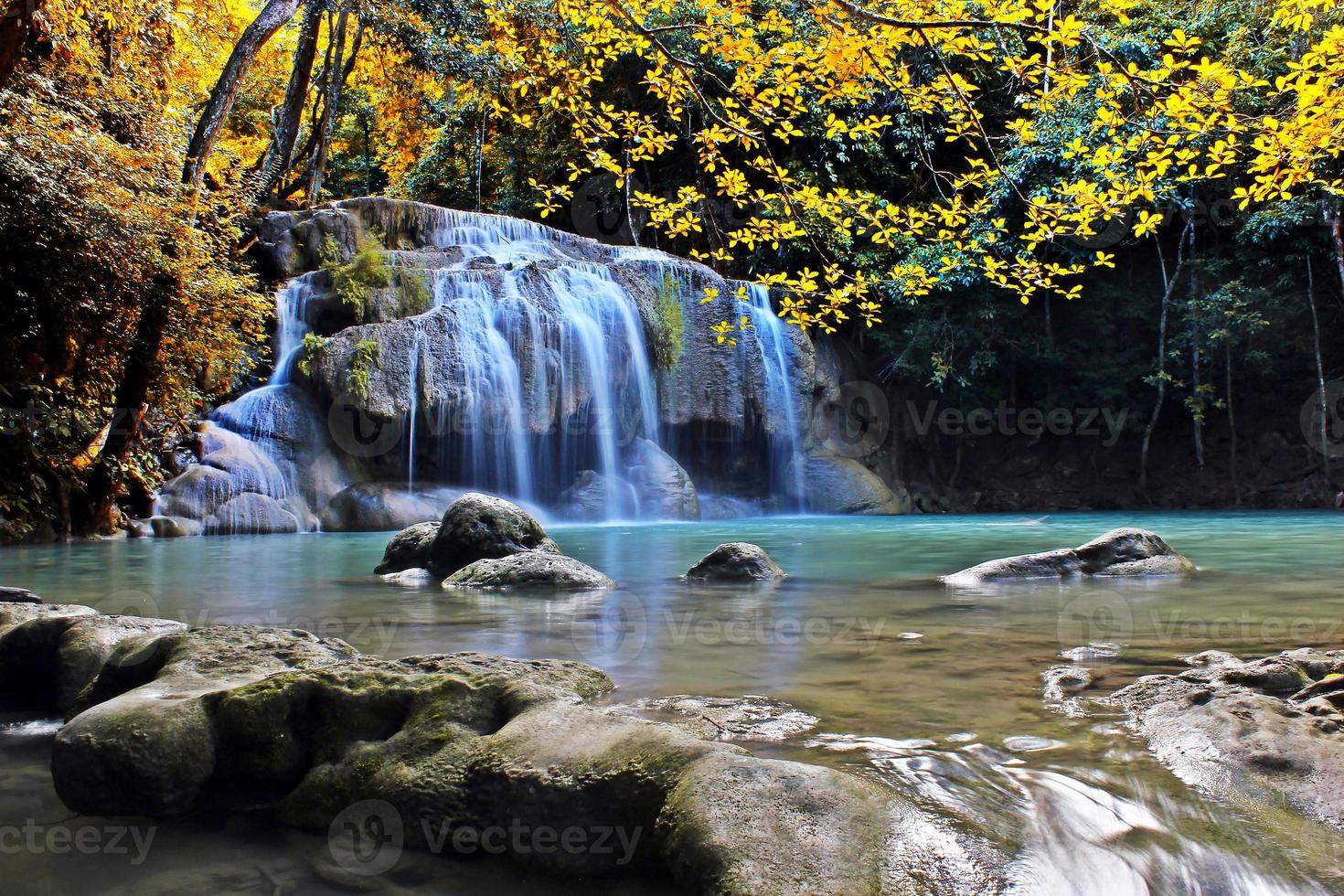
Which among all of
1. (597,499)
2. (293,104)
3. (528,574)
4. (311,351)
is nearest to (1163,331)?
(597,499)

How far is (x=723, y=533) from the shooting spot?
471 inches

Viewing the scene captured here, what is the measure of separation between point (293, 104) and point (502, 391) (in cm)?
749

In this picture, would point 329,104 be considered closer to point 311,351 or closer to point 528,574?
point 311,351

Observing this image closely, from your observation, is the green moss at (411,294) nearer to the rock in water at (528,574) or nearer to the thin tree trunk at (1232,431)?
the rock in water at (528,574)

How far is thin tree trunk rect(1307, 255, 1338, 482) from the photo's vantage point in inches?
693

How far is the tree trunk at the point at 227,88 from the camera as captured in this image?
33.0 ft

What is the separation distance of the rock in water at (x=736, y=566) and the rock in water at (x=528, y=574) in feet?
2.48

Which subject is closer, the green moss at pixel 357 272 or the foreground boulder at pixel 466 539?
the foreground boulder at pixel 466 539

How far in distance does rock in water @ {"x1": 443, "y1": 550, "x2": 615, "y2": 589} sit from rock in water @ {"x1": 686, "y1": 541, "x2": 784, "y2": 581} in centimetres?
76

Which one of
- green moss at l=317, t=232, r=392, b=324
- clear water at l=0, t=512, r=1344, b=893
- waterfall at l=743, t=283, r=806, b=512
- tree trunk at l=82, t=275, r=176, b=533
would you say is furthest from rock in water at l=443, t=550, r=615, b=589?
waterfall at l=743, t=283, r=806, b=512

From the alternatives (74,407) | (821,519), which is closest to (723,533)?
(821,519)

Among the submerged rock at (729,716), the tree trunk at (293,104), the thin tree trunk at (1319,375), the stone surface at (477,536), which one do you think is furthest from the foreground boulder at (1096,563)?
the thin tree trunk at (1319,375)

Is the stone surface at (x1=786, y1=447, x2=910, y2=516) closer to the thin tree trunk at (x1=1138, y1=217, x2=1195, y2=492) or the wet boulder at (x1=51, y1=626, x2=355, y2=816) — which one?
the thin tree trunk at (x1=1138, y1=217, x2=1195, y2=492)

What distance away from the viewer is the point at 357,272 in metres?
14.5
